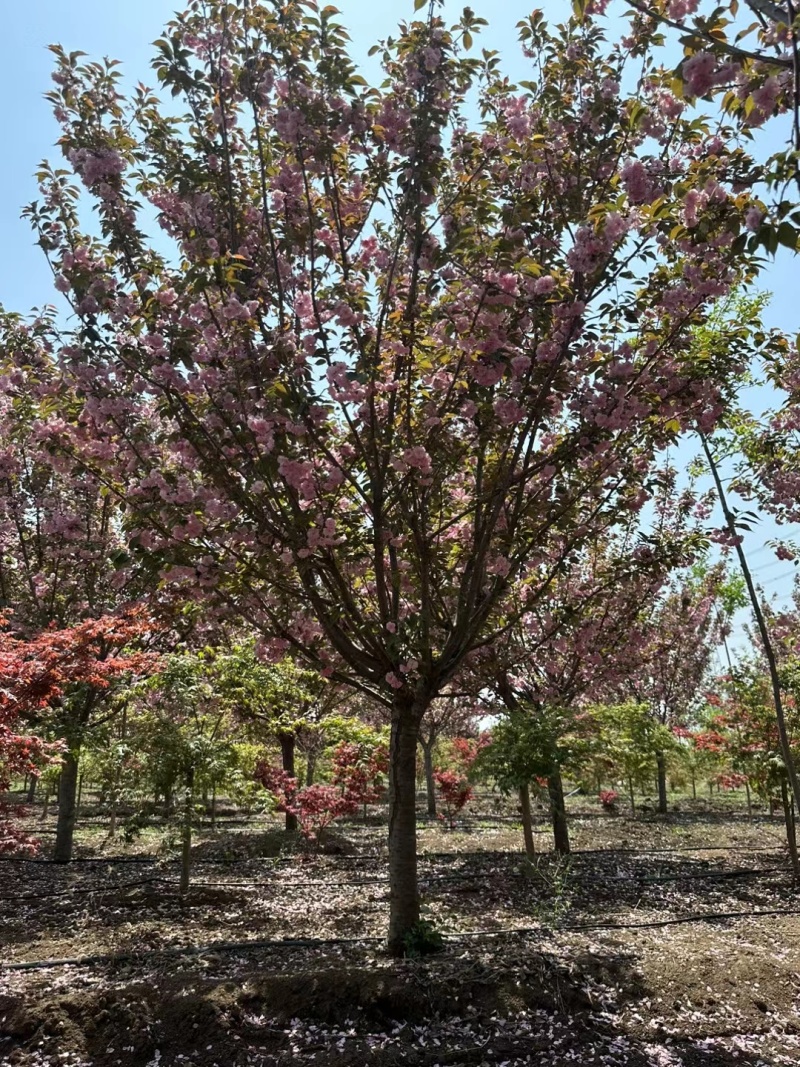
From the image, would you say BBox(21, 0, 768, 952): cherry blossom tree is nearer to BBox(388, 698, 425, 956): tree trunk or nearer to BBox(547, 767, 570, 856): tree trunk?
BBox(388, 698, 425, 956): tree trunk

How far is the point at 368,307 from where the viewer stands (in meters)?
4.69

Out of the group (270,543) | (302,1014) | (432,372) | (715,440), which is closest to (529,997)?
(302,1014)

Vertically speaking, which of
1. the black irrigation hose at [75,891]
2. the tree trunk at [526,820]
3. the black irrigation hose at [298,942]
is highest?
the tree trunk at [526,820]

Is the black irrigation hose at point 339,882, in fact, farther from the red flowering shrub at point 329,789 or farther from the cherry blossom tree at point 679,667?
the cherry blossom tree at point 679,667

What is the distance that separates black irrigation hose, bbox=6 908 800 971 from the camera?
5.27 metres

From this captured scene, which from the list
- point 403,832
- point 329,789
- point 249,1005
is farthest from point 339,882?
point 249,1005

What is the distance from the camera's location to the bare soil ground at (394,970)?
12.6 feet

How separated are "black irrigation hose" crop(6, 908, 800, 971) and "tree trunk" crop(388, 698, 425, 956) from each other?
678 millimetres

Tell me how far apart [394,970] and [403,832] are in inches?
35.5

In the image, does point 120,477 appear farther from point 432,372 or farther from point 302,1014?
point 302,1014

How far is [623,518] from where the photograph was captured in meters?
Answer: 6.05

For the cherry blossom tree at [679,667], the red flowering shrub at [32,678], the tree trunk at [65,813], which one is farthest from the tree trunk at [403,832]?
the cherry blossom tree at [679,667]

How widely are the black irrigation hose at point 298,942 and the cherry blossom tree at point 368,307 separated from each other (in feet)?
3.15

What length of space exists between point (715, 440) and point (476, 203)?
475 centimetres
